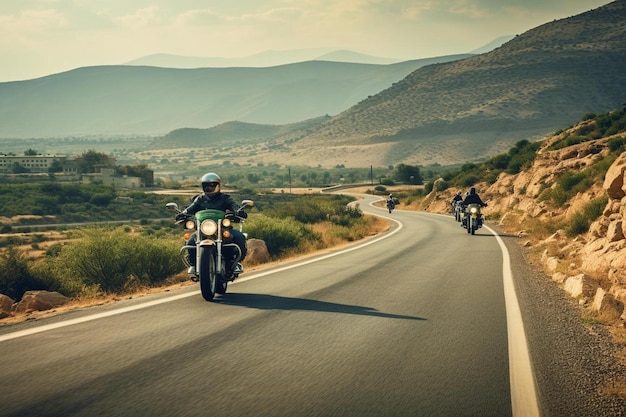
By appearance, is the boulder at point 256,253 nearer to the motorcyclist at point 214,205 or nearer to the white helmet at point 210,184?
the motorcyclist at point 214,205

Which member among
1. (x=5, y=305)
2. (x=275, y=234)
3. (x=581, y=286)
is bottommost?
(x=275, y=234)

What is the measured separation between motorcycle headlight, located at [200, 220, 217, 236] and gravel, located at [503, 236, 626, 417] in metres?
4.75

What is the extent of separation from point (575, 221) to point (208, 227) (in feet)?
43.5

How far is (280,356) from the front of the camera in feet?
23.6

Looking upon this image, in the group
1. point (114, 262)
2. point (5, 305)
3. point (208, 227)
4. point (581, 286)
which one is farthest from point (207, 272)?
point (581, 286)

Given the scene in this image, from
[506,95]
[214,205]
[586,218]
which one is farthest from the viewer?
[506,95]

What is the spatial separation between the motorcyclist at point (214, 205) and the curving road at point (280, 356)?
72 centimetres

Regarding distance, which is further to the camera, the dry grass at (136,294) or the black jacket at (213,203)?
the black jacket at (213,203)

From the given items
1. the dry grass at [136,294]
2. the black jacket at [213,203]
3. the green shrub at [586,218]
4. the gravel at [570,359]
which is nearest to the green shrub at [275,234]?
the dry grass at [136,294]

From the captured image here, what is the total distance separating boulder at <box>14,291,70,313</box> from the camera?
11562mm

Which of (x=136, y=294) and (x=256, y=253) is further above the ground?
(x=136, y=294)

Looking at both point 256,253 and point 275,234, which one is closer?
point 256,253

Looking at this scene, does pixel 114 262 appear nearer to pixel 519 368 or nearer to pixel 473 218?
pixel 519 368

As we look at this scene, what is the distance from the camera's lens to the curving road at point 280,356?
5.58 metres
